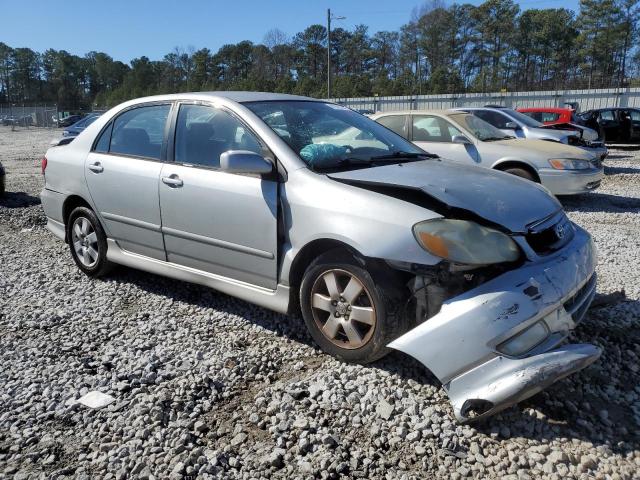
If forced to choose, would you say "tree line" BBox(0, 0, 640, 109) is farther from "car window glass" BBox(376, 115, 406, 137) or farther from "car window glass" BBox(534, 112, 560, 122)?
"car window glass" BBox(376, 115, 406, 137)

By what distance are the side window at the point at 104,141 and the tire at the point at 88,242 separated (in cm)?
55

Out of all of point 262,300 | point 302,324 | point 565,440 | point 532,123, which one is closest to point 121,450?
point 262,300

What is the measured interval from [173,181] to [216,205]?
1.59 feet

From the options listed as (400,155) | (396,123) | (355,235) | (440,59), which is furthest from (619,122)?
(440,59)

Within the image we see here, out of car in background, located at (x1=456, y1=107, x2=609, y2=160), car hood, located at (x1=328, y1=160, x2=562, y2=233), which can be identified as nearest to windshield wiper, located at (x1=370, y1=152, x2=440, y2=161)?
car hood, located at (x1=328, y1=160, x2=562, y2=233)

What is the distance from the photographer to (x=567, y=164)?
26.7 feet

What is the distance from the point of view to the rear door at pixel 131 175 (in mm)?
4082

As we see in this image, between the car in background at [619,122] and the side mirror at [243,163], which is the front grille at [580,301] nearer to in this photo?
the side mirror at [243,163]

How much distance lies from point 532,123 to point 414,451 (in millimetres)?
10830

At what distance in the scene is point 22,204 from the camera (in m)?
9.36

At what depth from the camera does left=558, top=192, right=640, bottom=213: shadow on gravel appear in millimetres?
8422

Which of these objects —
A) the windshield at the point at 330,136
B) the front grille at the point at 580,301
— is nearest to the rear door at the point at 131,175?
the windshield at the point at 330,136

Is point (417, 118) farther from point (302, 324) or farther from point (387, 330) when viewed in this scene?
point (387, 330)

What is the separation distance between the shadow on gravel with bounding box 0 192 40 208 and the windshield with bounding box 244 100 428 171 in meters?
7.18
